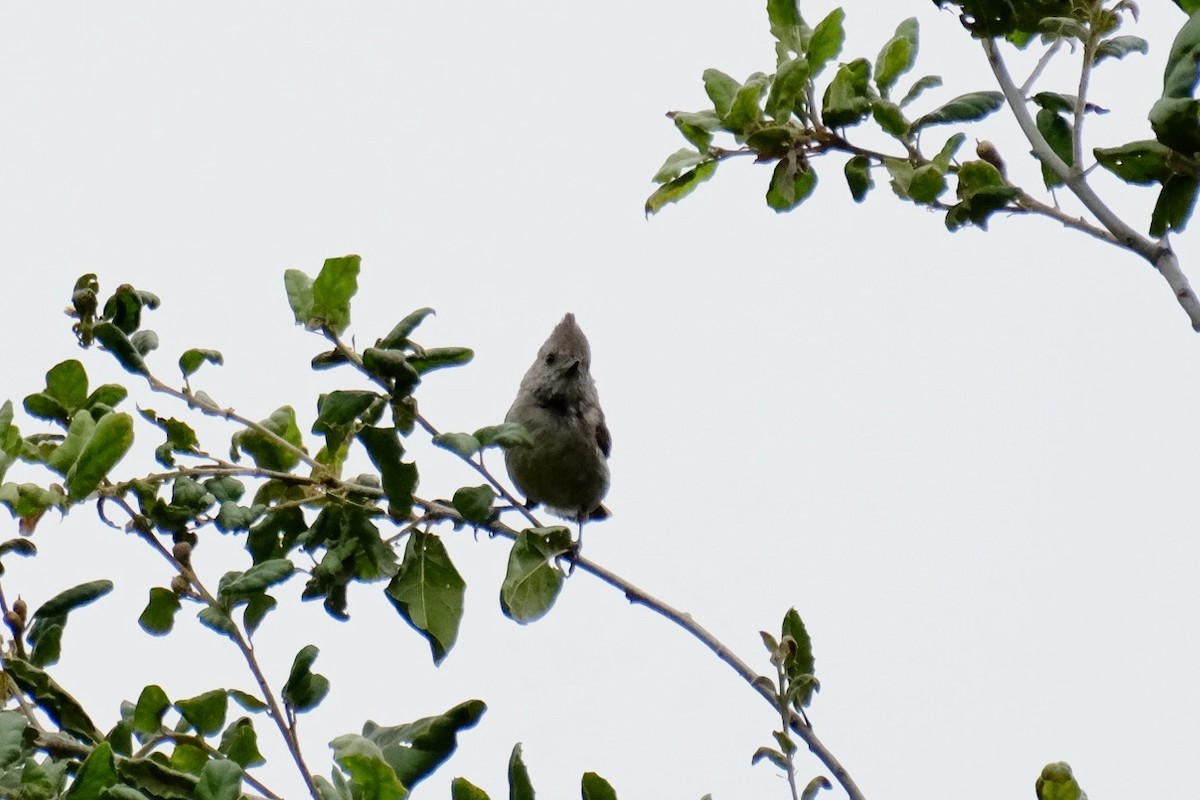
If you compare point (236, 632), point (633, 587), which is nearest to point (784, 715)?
point (633, 587)

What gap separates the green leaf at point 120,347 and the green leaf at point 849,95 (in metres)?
1.51

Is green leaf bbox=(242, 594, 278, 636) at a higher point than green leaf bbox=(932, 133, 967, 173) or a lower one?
lower

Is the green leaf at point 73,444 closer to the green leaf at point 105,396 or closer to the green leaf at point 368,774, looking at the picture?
the green leaf at point 105,396

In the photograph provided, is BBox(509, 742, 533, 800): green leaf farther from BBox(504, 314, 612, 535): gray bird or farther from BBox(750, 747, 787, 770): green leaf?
BBox(504, 314, 612, 535): gray bird

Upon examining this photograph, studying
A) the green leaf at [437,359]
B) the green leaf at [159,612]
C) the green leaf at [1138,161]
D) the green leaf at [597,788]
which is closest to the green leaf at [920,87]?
the green leaf at [1138,161]

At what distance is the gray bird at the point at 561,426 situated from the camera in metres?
5.91

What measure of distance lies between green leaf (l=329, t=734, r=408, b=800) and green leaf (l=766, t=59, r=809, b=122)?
144cm

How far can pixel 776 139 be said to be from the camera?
2.72 meters

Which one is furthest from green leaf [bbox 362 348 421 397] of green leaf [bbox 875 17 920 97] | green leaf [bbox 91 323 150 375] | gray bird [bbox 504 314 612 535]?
gray bird [bbox 504 314 612 535]

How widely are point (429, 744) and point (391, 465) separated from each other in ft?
2.10

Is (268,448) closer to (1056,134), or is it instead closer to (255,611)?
(255,611)

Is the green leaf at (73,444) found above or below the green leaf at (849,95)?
below

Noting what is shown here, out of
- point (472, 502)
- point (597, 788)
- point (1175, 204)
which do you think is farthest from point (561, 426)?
point (1175, 204)

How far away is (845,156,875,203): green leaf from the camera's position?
2.97m
